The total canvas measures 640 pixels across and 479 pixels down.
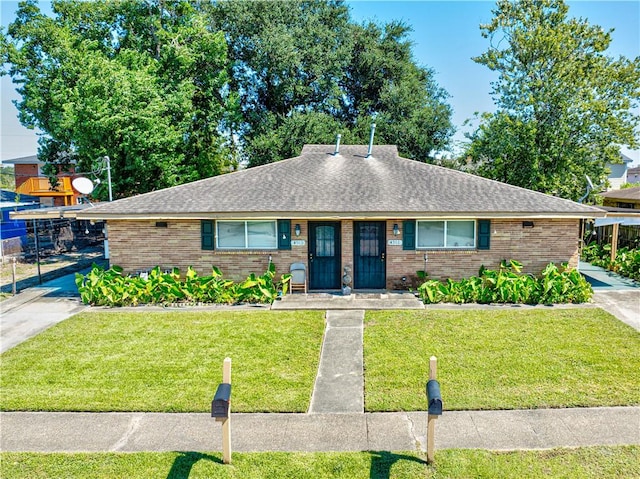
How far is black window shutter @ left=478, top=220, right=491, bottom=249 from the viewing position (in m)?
14.6

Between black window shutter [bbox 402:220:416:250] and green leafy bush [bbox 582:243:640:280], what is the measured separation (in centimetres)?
815

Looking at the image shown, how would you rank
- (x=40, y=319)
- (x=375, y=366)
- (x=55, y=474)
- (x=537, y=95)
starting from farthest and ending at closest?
1. (x=537, y=95)
2. (x=40, y=319)
3. (x=375, y=366)
4. (x=55, y=474)

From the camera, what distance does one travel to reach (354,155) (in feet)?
61.5

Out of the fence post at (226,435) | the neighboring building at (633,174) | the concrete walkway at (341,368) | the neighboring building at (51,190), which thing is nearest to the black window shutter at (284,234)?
the concrete walkway at (341,368)

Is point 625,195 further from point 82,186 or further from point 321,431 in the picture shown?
point 82,186

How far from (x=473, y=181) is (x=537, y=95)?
364 inches

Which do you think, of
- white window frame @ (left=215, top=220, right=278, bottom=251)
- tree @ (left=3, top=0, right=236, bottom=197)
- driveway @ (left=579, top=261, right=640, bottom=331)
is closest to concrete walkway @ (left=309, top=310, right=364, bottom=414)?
white window frame @ (left=215, top=220, right=278, bottom=251)

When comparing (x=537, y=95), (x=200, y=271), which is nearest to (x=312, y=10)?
(x=537, y=95)

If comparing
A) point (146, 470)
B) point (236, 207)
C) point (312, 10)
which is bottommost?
point (146, 470)

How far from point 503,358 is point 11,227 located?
2636 cm

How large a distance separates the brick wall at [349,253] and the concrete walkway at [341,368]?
277 centimetres

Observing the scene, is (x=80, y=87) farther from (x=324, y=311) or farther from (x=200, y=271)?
(x=324, y=311)

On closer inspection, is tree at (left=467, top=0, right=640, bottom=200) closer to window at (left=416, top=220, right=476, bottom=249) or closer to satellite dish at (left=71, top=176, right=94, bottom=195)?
window at (left=416, top=220, right=476, bottom=249)

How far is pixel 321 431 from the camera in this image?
7238 mm
